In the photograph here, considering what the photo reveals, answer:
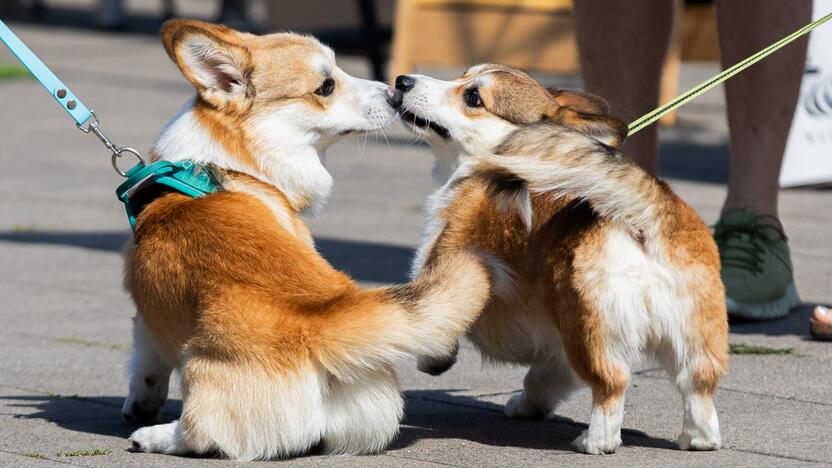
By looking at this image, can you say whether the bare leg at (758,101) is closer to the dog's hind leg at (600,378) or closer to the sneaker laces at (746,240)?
the sneaker laces at (746,240)

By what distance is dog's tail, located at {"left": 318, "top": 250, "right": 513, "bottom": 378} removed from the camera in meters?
3.20

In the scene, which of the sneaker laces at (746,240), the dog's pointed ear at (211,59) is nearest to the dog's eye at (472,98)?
the dog's pointed ear at (211,59)

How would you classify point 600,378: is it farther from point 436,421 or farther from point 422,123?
point 422,123

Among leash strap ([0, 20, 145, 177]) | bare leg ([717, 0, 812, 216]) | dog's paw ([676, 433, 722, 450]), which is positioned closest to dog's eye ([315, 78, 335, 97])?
leash strap ([0, 20, 145, 177])

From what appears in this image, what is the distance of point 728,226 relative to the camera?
5.04m

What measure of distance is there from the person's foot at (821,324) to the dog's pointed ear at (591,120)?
1145 millimetres

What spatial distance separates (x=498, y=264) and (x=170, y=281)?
87cm

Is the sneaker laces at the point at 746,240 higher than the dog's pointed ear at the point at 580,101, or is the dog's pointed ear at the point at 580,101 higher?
the dog's pointed ear at the point at 580,101

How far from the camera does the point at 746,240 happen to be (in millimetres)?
4973

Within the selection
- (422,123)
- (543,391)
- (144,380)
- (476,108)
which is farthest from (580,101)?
(144,380)

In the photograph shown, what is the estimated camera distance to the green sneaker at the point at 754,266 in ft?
A: 15.9

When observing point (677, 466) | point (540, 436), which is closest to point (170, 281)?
point (540, 436)

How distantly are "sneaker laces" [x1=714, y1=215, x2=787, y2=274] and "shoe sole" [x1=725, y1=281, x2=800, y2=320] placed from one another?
13cm

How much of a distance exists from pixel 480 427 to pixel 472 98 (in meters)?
0.99
